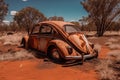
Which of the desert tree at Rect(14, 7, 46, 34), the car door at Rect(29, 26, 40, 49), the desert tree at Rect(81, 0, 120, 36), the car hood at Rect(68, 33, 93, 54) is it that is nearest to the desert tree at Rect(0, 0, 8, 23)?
the car door at Rect(29, 26, 40, 49)

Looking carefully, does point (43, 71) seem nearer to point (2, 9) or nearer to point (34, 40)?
point (34, 40)

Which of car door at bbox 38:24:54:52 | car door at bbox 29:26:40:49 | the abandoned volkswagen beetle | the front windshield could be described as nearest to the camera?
the abandoned volkswagen beetle

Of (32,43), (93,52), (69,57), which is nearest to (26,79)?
(69,57)

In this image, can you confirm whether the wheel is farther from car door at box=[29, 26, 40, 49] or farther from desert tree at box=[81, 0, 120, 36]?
desert tree at box=[81, 0, 120, 36]

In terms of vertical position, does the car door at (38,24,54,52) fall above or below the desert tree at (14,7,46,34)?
below

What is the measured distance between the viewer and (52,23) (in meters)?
10.1

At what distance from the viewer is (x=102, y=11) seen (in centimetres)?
2830

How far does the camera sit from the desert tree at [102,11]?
2806 cm

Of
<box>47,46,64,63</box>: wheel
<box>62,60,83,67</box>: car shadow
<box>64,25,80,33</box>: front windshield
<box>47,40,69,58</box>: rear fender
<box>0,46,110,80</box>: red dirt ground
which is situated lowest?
<box>0,46,110,80</box>: red dirt ground

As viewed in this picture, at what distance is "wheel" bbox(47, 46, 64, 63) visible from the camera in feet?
29.0

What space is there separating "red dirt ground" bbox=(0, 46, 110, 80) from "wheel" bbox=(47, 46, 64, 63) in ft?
1.55

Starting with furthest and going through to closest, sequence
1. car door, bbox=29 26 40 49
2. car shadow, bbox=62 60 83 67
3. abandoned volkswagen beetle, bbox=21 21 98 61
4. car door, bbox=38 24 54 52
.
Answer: car door, bbox=29 26 40 49 → car door, bbox=38 24 54 52 → abandoned volkswagen beetle, bbox=21 21 98 61 → car shadow, bbox=62 60 83 67

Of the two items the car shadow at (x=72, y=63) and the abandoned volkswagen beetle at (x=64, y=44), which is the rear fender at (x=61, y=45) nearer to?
the abandoned volkswagen beetle at (x=64, y=44)

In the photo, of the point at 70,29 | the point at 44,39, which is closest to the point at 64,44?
the point at 70,29
